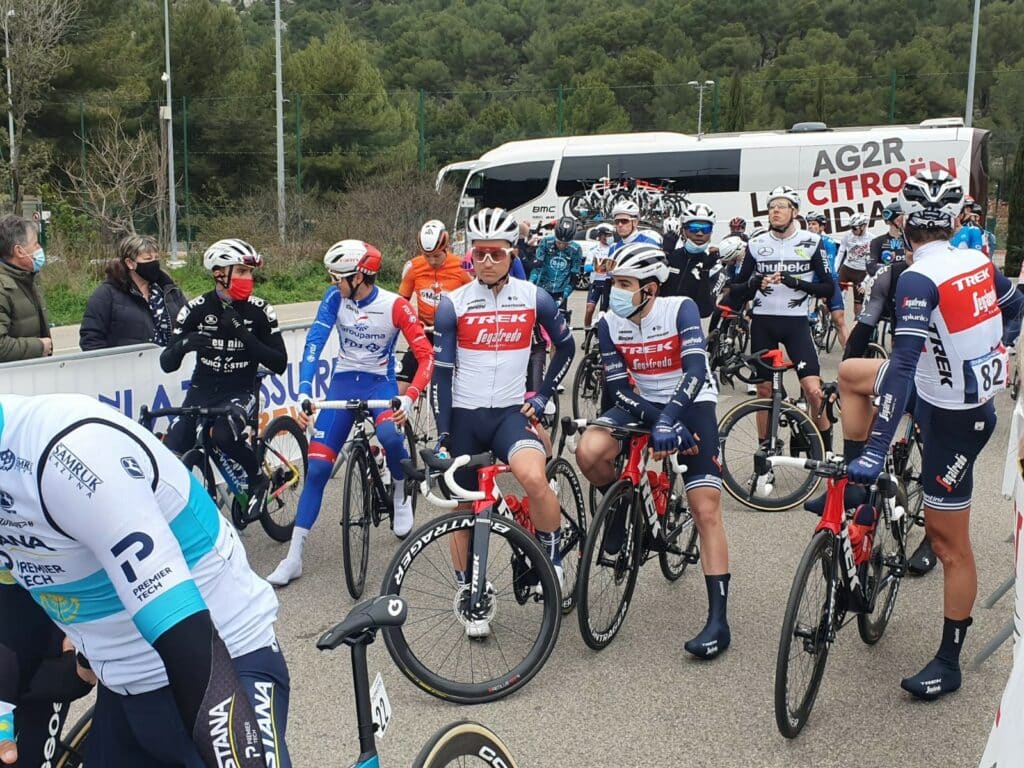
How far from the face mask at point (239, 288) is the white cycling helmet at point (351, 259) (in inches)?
20.0

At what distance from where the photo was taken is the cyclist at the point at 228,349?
6375 millimetres

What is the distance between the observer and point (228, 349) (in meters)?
6.49

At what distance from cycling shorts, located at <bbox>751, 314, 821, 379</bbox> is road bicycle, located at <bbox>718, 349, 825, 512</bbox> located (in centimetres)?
45

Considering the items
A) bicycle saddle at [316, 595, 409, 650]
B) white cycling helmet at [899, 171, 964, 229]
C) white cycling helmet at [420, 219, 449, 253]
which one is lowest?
bicycle saddle at [316, 595, 409, 650]

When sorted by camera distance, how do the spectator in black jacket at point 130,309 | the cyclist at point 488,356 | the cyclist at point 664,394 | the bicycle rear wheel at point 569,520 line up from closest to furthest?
1. the cyclist at point 664,394
2. the cyclist at point 488,356
3. the bicycle rear wheel at point 569,520
4. the spectator in black jacket at point 130,309

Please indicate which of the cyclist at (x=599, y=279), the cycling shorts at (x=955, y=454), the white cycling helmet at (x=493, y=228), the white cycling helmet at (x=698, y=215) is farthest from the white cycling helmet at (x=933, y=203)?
the cyclist at (x=599, y=279)

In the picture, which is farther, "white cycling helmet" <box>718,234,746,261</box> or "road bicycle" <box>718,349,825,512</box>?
"white cycling helmet" <box>718,234,746,261</box>

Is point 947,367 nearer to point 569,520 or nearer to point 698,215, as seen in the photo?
point 569,520

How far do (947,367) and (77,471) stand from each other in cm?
369

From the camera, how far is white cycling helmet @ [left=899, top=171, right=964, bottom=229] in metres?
4.41

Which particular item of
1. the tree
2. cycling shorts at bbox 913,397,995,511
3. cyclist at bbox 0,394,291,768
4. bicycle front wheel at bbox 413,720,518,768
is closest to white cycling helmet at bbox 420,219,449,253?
cycling shorts at bbox 913,397,995,511

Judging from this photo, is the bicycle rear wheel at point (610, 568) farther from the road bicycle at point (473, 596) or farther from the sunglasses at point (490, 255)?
the sunglasses at point (490, 255)

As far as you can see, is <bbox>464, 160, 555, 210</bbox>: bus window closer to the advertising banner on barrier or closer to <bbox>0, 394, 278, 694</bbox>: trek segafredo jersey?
the advertising banner on barrier

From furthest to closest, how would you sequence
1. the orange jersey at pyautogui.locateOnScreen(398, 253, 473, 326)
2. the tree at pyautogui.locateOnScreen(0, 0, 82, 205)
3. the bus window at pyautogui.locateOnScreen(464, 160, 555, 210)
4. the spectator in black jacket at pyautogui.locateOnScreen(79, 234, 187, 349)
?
the bus window at pyautogui.locateOnScreen(464, 160, 555, 210) < the tree at pyautogui.locateOnScreen(0, 0, 82, 205) < the orange jersey at pyautogui.locateOnScreen(398, 253, 473, 326) < the spectator in black jacket at pyautogui.locateOnScreen(79, 234, 187, 349)
